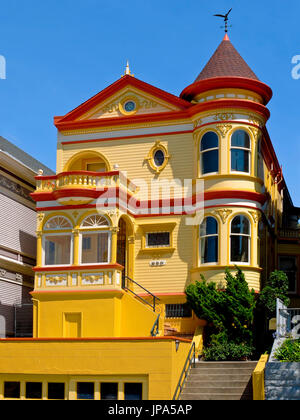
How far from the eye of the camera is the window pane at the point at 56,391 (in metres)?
26.3

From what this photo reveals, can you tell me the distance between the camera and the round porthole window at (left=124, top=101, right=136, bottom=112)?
34.5 m

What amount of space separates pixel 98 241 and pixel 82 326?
5.42m

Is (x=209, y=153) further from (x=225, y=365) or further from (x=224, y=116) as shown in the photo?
(x=225, y=365)

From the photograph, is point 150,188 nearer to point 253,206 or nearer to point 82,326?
point 253,206

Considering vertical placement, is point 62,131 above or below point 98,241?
above

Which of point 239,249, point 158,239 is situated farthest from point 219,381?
point 158,239

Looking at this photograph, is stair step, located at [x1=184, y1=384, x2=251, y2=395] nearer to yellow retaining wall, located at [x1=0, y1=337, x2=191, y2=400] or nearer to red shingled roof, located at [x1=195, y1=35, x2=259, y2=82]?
yellow retaining wall, located at [x1=0, y1=337, x2=191, y2=400]

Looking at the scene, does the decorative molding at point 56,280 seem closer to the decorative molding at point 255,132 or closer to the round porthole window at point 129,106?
the round porthole window at point 129,106

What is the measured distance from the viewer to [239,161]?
106ft

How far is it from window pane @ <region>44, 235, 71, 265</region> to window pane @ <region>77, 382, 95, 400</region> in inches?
371

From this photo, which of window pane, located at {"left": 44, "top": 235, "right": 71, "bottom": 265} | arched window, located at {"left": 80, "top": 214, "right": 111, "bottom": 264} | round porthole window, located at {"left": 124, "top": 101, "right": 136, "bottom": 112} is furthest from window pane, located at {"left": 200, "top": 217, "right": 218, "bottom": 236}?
window pane, located at {"left": 44, "top": 235, "right": 71, "bottom": 265}

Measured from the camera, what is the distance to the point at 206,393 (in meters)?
25.5
